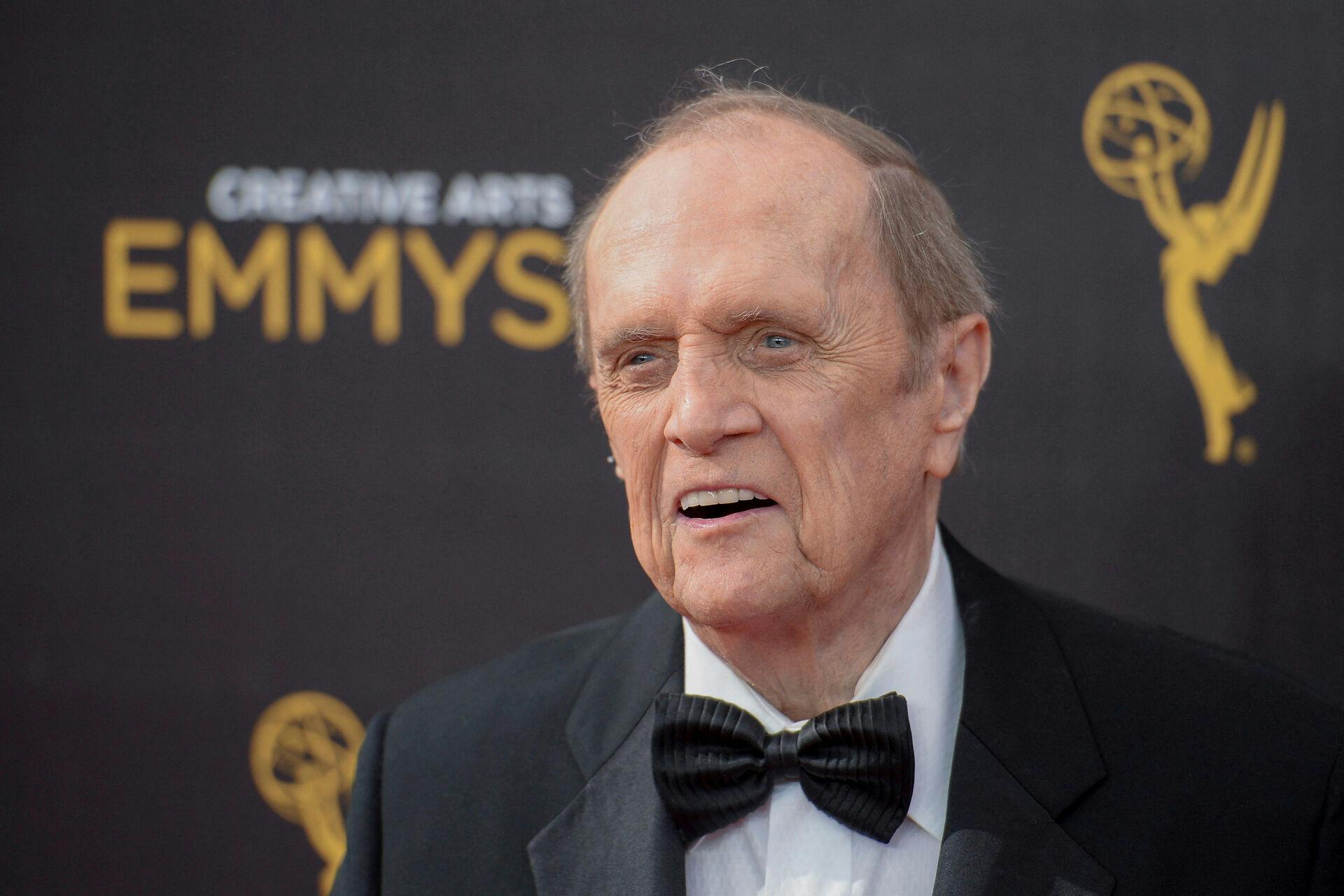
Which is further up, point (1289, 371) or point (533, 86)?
point (533, 86)

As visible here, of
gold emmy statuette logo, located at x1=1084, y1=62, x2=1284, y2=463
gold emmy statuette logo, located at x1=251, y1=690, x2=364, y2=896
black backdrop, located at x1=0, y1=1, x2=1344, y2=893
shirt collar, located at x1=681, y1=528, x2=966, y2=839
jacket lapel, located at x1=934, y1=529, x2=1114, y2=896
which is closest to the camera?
jacket lapel, located at x1=934, y1=529, x2=1114, y2=896

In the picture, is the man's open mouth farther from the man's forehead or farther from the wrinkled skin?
the man's forehead

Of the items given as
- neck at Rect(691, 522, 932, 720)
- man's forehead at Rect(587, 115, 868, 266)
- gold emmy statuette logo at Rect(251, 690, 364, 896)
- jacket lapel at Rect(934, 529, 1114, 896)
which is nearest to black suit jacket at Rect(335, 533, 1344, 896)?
jacket lapel at Rect(934, 529, 1114, 896)

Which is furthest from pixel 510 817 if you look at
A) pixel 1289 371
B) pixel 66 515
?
pixel 1289 371

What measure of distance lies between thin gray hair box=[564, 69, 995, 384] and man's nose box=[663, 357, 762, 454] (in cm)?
24

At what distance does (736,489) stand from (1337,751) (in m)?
0.85

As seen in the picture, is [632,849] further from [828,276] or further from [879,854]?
[828,276]

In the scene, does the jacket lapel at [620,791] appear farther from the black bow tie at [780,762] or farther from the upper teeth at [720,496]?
the upper teeth at [720,496]

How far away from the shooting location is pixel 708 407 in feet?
5.12

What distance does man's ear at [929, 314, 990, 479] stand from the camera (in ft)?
5.72

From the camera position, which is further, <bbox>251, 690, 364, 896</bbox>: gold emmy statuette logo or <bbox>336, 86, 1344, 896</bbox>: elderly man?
<bbox>251, 690, 364, 896</bbox>: gold emmy statuette logo

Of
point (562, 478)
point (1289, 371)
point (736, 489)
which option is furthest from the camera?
point (562, 478)

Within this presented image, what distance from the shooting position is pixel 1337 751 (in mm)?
1670

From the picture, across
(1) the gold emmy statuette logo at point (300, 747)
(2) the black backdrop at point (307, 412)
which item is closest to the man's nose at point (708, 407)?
(2) the black backdrop at point (307, 412)
